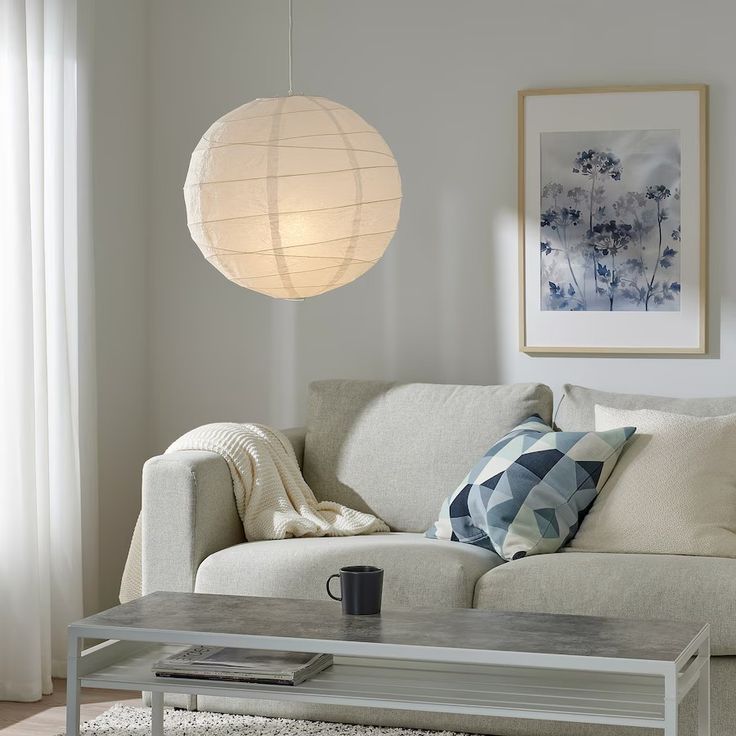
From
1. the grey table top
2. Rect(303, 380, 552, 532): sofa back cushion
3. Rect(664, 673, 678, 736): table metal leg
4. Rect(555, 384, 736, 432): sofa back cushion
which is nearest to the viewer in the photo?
Rect(664, 673, 678, 736): table metal leg

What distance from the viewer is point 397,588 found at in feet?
10.1

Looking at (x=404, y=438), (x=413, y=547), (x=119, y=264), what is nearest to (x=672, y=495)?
(x=413, y=547)

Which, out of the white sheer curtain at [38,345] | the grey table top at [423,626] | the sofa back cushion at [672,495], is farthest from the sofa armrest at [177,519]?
the sofa back cushion at [672,495]

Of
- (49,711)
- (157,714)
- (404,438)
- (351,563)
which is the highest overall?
(404,438)

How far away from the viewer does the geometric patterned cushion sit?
10.7 ft

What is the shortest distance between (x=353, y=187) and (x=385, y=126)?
5.44ft

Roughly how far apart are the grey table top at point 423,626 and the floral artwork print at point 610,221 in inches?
71.8

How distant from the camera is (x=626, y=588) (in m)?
2.92

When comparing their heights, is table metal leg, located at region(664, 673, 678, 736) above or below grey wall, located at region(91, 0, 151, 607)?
below

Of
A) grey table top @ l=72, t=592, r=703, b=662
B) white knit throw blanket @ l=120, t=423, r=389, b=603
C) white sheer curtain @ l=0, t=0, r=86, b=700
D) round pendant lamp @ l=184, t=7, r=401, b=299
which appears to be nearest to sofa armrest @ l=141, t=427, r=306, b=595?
white knit throw blanket @ l=120, t=423, r=389, b=603

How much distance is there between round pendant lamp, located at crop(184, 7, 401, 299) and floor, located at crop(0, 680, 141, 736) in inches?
57.1

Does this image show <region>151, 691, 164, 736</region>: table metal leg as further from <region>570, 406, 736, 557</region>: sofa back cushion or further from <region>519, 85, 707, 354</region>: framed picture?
<region>519, 85, 707, 354</region>: framed picture

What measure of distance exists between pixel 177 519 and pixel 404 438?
0.84 meters

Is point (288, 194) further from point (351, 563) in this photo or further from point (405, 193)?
point (405, 193)
